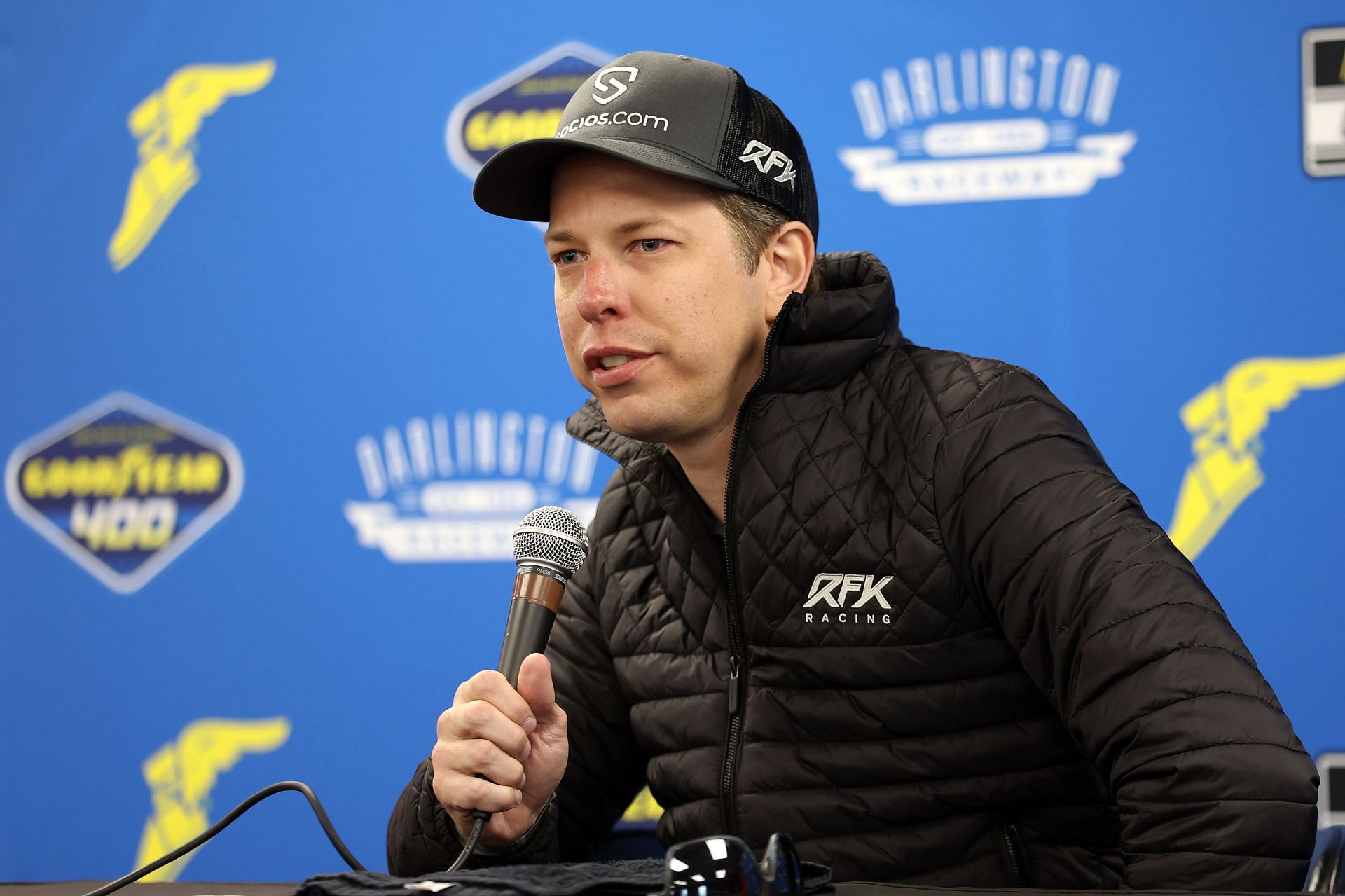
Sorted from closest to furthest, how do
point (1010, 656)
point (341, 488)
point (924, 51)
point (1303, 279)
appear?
point (1010, 656)
point (1303, 279)
point (924, 51)
point (341, 488)

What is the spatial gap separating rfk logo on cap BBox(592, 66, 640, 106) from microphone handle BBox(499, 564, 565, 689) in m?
0.42

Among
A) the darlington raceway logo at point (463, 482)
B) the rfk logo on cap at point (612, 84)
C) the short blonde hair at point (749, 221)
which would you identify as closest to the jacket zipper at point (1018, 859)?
the short blonde hair at point (749, 221)

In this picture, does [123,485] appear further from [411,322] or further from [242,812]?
[242,812]

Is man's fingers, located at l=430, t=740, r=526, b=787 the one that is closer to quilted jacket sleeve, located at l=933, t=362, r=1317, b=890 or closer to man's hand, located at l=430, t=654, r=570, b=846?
man's hand, located at l=430, t=654, r=570, b=846

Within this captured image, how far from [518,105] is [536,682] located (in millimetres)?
1178

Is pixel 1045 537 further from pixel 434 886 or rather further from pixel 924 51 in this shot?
pixel 924 51

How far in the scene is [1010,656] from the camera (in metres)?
0.99

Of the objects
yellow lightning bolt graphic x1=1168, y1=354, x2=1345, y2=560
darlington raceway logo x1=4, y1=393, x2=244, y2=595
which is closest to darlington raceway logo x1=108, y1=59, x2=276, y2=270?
darlington raceway logo x1=4, y1=393, x2=244, y2=595

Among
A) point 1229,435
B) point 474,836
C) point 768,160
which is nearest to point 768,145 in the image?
point 768,160

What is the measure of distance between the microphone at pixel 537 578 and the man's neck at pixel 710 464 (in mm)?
200

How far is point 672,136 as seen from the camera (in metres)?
1.03

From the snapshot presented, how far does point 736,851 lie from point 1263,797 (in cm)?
41

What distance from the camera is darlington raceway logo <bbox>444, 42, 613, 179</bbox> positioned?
180 centimetres

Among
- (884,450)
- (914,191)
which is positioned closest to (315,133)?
(914,191)
